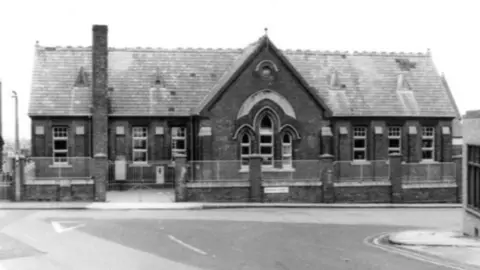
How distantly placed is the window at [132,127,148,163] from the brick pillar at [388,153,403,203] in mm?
12678

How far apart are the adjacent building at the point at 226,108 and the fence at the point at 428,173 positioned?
2.02 meters

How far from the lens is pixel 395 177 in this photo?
30594 mm

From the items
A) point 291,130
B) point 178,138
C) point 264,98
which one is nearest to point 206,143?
point 178,138

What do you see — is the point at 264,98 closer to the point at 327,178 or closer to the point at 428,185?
the point at 327,178

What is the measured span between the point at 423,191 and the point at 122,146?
50.0ft

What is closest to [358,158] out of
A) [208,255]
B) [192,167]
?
[192,167]

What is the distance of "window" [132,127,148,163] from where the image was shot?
3462 cm

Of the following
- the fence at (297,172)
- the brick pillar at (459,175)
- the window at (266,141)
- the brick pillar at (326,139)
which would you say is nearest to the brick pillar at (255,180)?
the fence at (297,172)

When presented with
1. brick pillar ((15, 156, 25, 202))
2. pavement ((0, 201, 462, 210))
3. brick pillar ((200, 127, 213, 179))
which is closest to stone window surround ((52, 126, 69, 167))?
brick pillar ((15, 156, 25, 202))

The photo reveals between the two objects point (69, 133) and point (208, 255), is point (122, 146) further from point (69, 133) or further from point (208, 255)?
point (208, 255)

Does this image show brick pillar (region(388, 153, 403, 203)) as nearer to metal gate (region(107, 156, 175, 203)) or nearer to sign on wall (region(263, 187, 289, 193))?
sign on wall (region(263, 187, 289, 193))

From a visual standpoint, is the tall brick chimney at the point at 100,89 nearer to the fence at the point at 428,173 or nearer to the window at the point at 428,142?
the fence at the point at 428,173

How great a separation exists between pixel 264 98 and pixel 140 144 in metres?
7.02

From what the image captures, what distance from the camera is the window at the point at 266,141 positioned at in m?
33.7
